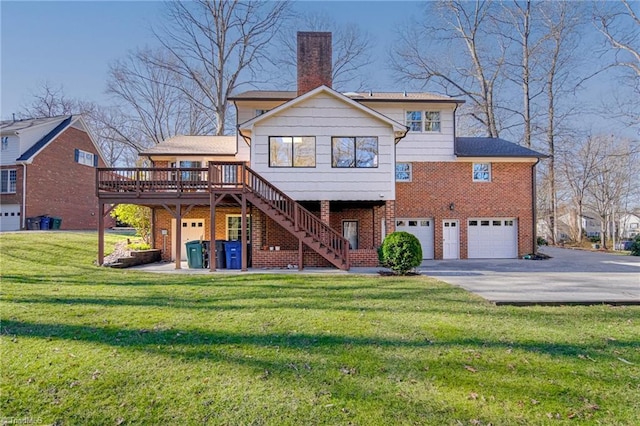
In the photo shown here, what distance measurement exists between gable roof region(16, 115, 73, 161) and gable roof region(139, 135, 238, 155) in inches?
418

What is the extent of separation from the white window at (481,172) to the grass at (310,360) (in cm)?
1008

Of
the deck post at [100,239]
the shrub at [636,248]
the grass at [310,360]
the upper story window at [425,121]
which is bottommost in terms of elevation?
the grass at [310,360]

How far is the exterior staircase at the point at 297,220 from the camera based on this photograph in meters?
11.6

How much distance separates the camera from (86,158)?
25.3 m

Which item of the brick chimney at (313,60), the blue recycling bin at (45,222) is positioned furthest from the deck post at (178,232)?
the blue recycling bin at (45,222)

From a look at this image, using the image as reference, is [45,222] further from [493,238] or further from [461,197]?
[493,238]

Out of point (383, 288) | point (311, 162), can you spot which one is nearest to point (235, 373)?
point (383, 288)

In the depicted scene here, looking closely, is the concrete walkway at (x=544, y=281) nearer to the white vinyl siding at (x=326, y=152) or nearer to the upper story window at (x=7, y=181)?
the white vinyl siding at (x=326, y=152)

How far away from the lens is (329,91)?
12.7 meters

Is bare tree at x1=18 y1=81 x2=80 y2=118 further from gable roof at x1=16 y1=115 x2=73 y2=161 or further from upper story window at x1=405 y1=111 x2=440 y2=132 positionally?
upper story window at x1=405 y1=111 x2=440 y2=132

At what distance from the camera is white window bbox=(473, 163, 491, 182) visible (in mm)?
15984

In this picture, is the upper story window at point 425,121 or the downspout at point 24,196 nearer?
the upper story window at point 425,121

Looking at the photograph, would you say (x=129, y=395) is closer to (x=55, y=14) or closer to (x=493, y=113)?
(x=55, y=14)

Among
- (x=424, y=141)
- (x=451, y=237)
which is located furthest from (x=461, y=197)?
(x=424, y=141)
